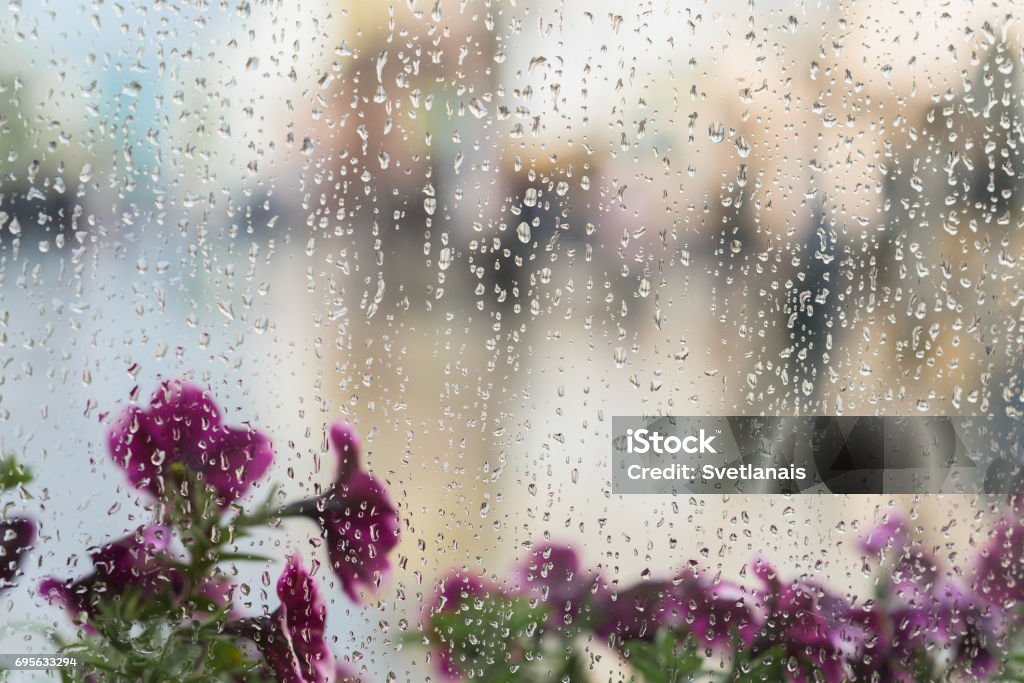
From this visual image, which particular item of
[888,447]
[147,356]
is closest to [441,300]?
[147,356]

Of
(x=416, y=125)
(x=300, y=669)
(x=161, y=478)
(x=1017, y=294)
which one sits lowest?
(x=300, y=669)

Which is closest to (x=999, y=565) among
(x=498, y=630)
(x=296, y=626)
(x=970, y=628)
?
(x=970, y=628)

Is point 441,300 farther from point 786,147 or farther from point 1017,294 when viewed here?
point 1017,294

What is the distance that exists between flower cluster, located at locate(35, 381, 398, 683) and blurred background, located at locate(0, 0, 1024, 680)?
0.01 m

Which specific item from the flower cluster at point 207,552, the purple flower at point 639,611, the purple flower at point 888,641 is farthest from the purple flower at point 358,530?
the purple flower at point 888,641

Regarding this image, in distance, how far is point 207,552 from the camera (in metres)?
0.54

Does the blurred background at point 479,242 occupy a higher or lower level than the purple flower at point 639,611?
higher

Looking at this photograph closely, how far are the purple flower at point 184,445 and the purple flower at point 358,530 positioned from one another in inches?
1.8

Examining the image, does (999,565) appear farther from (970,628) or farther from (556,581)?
(556,581)

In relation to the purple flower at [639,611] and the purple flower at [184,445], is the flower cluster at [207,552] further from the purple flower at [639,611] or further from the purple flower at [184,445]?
the purple flower at [639,611]

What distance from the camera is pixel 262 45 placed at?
0.53m

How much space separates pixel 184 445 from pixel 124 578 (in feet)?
0.30

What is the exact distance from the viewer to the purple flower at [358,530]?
0.54m

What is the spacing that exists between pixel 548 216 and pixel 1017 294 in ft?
1.00
